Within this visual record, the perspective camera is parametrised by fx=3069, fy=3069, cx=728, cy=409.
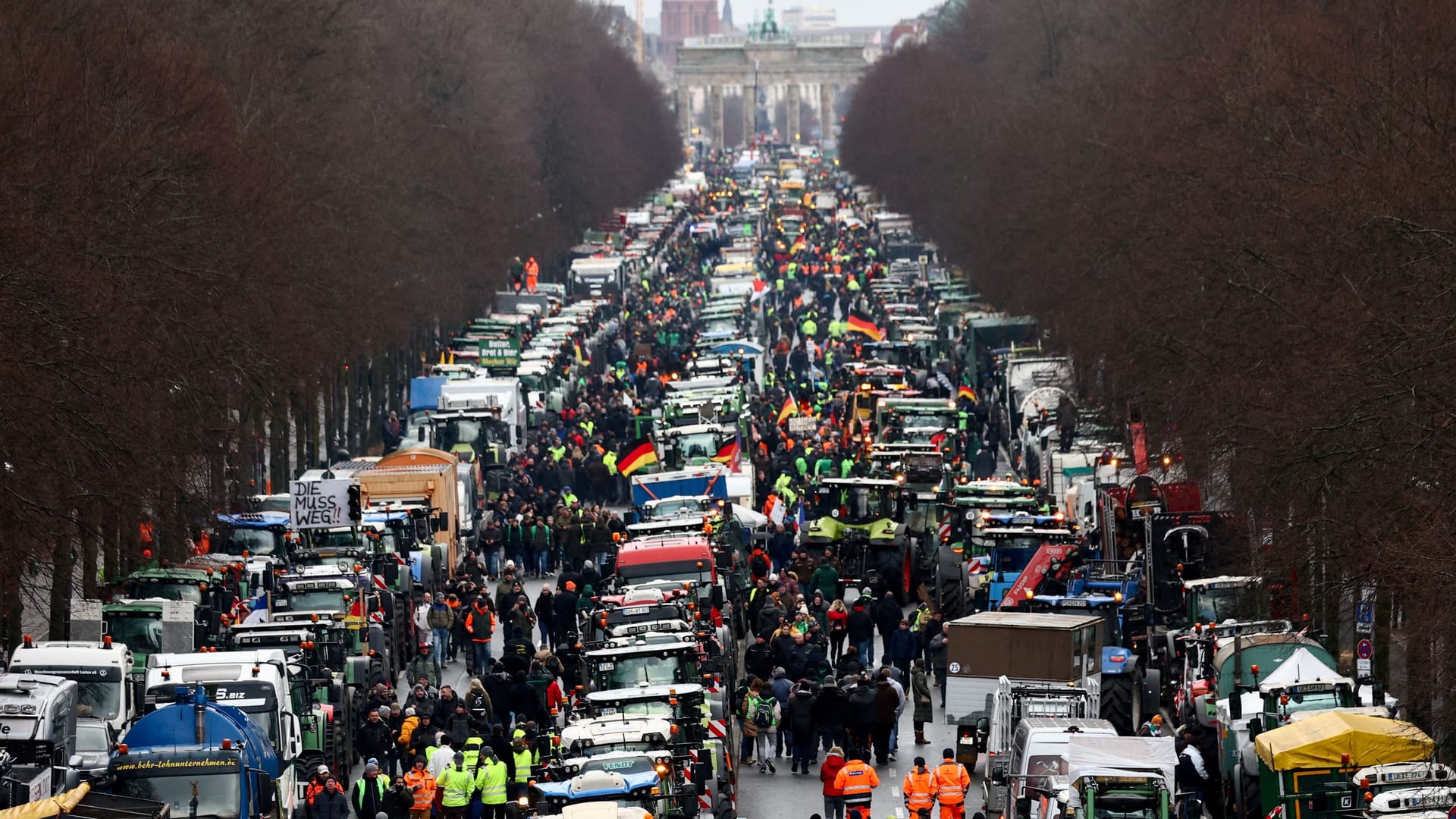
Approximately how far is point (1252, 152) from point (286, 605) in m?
18.6

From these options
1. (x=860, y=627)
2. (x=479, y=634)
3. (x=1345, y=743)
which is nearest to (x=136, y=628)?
(x=479, y=634)

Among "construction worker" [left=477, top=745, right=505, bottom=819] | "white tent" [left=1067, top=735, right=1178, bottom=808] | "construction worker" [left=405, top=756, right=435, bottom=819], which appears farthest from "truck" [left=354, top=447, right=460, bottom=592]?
"white tent" [left=1067, top=735, right=1178, bottom=808]

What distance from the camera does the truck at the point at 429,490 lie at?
43.6 meters

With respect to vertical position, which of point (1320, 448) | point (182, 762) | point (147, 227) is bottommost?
point (182, 762)

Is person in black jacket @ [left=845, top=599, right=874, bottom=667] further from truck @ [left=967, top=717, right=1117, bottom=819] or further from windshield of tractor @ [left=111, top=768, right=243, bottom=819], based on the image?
windshield of tractor @ [left=111, top=768, right=243, bottom=819]

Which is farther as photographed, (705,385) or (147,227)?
(705,385)

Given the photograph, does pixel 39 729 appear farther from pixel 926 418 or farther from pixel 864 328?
pixel 864 328

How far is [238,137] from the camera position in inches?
2084

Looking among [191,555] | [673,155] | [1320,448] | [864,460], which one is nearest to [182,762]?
[1320,448]

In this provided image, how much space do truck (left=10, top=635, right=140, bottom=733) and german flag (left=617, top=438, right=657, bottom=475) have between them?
75.1ft

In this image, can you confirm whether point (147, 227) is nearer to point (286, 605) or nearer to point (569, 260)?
point (286, 605)

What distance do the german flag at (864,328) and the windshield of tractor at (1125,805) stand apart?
54.0m

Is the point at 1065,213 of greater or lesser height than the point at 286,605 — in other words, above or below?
above

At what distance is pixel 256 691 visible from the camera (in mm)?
27719
